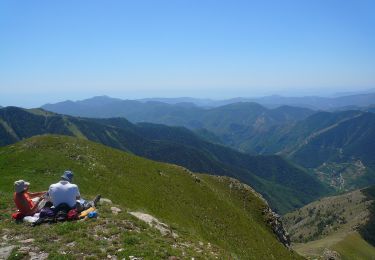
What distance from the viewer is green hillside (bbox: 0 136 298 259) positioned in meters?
39.3

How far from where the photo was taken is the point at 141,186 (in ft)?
153

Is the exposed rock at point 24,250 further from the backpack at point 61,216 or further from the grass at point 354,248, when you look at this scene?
the grass at point 354,248

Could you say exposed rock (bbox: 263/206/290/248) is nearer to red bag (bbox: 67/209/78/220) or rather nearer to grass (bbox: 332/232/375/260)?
red bag (bbox: 67/209/78/220)

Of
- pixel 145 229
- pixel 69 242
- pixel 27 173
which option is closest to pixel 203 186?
pixel 27 173

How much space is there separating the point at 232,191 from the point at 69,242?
2300 inches

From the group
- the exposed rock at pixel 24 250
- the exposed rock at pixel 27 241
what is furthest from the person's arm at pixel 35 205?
the exposed rock at pixel 24 250

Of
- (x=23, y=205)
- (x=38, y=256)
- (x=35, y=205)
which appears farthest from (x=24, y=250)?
(x=35, y=205)

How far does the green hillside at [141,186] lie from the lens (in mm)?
39281

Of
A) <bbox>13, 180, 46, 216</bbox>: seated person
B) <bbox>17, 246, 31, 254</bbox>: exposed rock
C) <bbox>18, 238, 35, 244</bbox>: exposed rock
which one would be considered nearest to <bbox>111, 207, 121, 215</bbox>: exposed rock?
<bbox>13, 180, 46, 216</bbox>: seated person

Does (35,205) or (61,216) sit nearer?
(61,216)

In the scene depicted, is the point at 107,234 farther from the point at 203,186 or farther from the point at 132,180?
the point at 203,186

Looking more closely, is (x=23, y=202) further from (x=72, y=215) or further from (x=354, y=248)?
(x=354, y=248)

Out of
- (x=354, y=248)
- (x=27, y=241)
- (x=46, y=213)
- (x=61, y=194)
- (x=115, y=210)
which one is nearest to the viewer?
(x=27, y=241)

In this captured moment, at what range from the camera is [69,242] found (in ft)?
59.1
